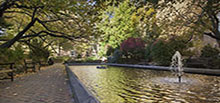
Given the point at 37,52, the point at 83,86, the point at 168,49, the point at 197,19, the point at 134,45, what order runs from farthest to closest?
the point at 134,45, the point at 168,49, the point at 37,52, the point at 197,19, the point at 83,86

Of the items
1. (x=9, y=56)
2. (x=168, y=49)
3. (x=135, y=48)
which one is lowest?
(x=9, y=56)

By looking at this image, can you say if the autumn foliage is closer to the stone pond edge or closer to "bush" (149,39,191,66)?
"bush" (149,39,191,66)

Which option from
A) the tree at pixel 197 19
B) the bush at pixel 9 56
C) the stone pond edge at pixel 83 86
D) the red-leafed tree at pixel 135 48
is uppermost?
the tree at pixel 197 19

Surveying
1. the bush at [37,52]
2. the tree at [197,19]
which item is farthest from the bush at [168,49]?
the bush at [37,52]

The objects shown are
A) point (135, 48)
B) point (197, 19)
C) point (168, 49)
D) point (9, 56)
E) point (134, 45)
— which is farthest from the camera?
point (135, 48)

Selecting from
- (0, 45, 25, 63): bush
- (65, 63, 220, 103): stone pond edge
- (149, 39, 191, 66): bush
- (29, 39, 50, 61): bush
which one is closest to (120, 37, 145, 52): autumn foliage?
(149, 39, 191, 66): bush

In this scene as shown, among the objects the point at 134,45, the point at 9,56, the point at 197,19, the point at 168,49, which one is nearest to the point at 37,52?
the point at 9,56

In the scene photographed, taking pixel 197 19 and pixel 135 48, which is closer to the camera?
pixel 197 19

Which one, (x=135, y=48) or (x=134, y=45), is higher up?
(x=134, y=45)

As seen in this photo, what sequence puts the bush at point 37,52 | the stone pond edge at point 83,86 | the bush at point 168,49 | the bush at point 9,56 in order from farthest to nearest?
the bush at point 168,49 → the bush at point 37,52 → the bush at point 9,56 → the stone pond edge at point 83,86

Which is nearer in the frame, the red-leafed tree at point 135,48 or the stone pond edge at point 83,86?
the stone pond edge at point 83,86

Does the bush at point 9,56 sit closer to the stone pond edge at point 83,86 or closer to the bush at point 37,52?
the bush at point 37,52

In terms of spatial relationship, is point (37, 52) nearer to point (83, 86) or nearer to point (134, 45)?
point (83, 86)

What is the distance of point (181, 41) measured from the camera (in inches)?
650
